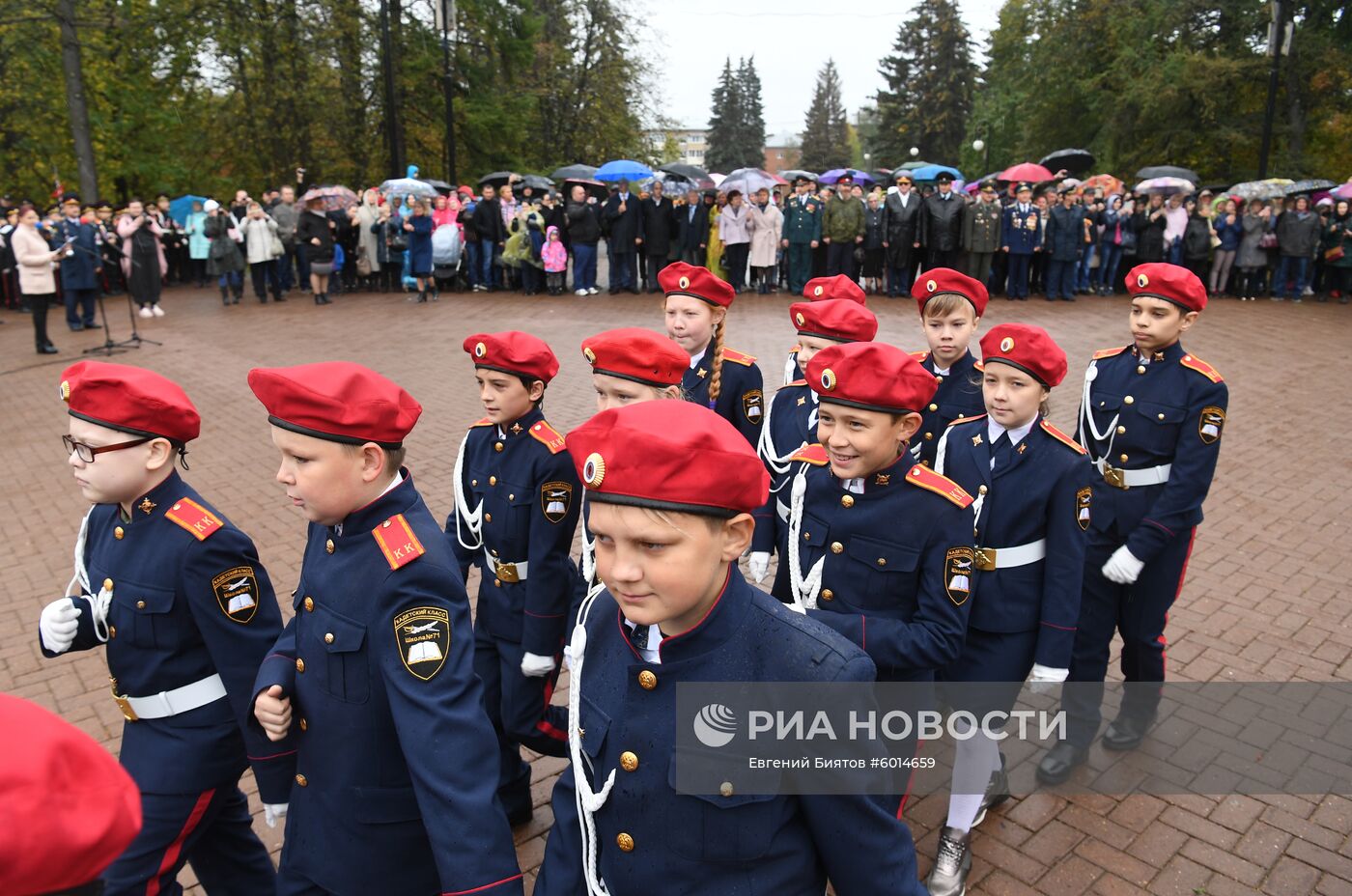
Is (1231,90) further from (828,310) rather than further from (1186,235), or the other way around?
(828,310)

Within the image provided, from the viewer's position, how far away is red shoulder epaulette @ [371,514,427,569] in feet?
8.38

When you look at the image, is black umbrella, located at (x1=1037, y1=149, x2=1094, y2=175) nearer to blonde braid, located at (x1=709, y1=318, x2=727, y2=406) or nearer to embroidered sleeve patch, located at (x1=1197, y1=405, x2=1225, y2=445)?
blonde braid, located at (x1=709, y1=318, x2=727, y2=406)

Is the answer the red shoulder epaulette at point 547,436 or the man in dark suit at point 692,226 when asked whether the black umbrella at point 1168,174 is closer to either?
the man in dark suit at point 692,226

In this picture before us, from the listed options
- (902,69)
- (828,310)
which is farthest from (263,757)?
(902,69)

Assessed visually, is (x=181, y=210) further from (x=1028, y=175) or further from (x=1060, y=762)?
(x=1060, y=762)

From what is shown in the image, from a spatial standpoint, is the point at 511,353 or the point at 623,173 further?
the point at 623,173

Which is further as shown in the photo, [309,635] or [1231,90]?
[1231,90]

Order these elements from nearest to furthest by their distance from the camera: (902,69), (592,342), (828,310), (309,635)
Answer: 1. (309,635)
2. (592,342)
3. (828,310)
4. (902,69)

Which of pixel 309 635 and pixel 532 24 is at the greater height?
pixel 532 24

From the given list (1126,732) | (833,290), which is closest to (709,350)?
(833,290)

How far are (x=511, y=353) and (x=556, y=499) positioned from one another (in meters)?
0.62

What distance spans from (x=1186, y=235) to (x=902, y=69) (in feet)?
154

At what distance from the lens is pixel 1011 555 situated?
12.5ft

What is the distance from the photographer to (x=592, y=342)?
409cm
